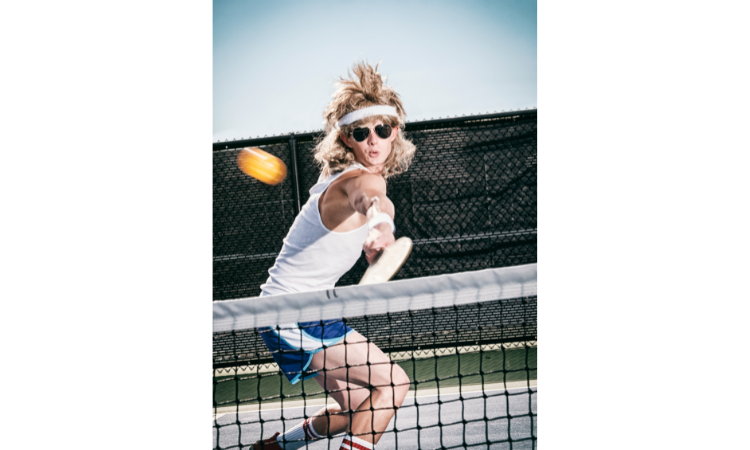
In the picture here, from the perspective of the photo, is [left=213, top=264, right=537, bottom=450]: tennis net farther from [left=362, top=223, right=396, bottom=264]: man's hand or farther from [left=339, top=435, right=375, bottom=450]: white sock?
[left=362, top=223, right=396, bottom=264]: man's hand

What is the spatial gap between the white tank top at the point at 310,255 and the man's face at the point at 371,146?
0.39 meters

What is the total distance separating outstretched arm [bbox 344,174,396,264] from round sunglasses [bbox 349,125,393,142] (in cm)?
29

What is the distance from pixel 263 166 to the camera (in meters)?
2.69

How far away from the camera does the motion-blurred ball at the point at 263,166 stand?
8.46ft

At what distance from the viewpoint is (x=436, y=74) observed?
6.32 feet

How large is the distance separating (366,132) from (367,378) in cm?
98

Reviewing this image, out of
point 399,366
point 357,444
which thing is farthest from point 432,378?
point 357,444

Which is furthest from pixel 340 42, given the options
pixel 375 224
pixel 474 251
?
pixel 474 251

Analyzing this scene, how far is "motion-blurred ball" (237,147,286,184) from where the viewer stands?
102 inches

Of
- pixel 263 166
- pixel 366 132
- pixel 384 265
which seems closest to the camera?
pixel 384 265

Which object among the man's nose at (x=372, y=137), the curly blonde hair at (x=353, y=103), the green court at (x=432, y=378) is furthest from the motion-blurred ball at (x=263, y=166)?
the green court at (x=432, y=378)

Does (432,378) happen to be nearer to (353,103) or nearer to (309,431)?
(309,431)

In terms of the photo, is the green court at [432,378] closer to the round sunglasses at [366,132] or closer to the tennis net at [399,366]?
the tennis net at [399,366]
